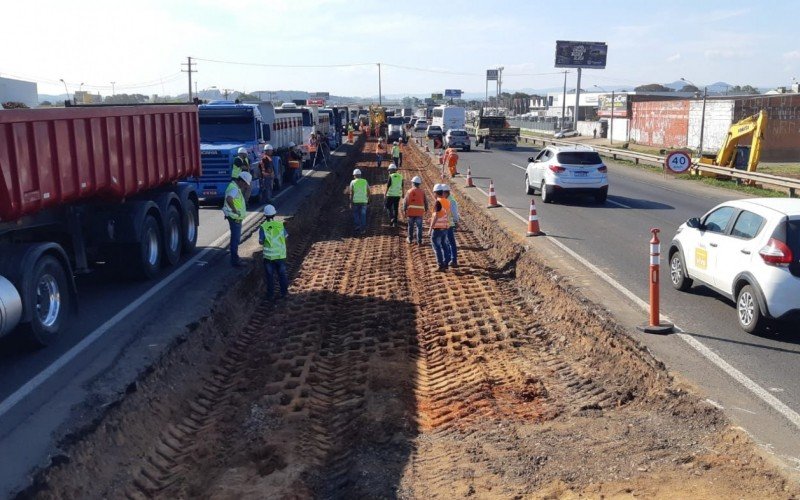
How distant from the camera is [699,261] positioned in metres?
10.8

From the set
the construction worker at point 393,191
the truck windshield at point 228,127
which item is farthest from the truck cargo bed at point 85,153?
the truck windshield at point 228,127

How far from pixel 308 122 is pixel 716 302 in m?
32.1

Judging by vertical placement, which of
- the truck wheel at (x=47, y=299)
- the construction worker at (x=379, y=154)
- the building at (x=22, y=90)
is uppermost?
the building at (x=22, y=90)

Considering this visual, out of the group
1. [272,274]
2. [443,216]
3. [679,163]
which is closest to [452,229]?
[443,216]

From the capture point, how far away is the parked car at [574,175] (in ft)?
74.9

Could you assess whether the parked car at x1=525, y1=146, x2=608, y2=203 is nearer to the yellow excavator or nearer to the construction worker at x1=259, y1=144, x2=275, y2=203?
the construction worker at x1=259, y1=144, x2=275, y2=203

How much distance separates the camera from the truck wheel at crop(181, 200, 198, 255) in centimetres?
1544

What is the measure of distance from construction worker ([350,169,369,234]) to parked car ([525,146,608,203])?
239 inches

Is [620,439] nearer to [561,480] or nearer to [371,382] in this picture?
[561,480]

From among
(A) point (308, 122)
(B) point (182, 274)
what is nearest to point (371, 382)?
(B) point (182, 274)

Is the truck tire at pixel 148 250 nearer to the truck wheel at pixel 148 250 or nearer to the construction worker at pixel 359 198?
the truck wheel at pixel 148 250

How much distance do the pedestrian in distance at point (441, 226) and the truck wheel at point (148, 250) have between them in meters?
4.96

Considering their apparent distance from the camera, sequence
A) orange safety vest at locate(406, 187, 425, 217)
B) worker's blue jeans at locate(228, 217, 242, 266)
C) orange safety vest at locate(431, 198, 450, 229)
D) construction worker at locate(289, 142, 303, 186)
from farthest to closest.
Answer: construction worker at locate(289, 142, 303, 186)
orange safety vest at locate(406, 187, 425, 217)
orange safety vest at locate(431, 198, 450, 229)
worker's blue jeans at locate(228, 217, 242, 266)

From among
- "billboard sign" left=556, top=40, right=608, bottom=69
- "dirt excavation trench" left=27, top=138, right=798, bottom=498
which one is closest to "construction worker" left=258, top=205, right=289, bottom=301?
"dirt excavation trench" left=27, top=138, right=798, bottom=498
